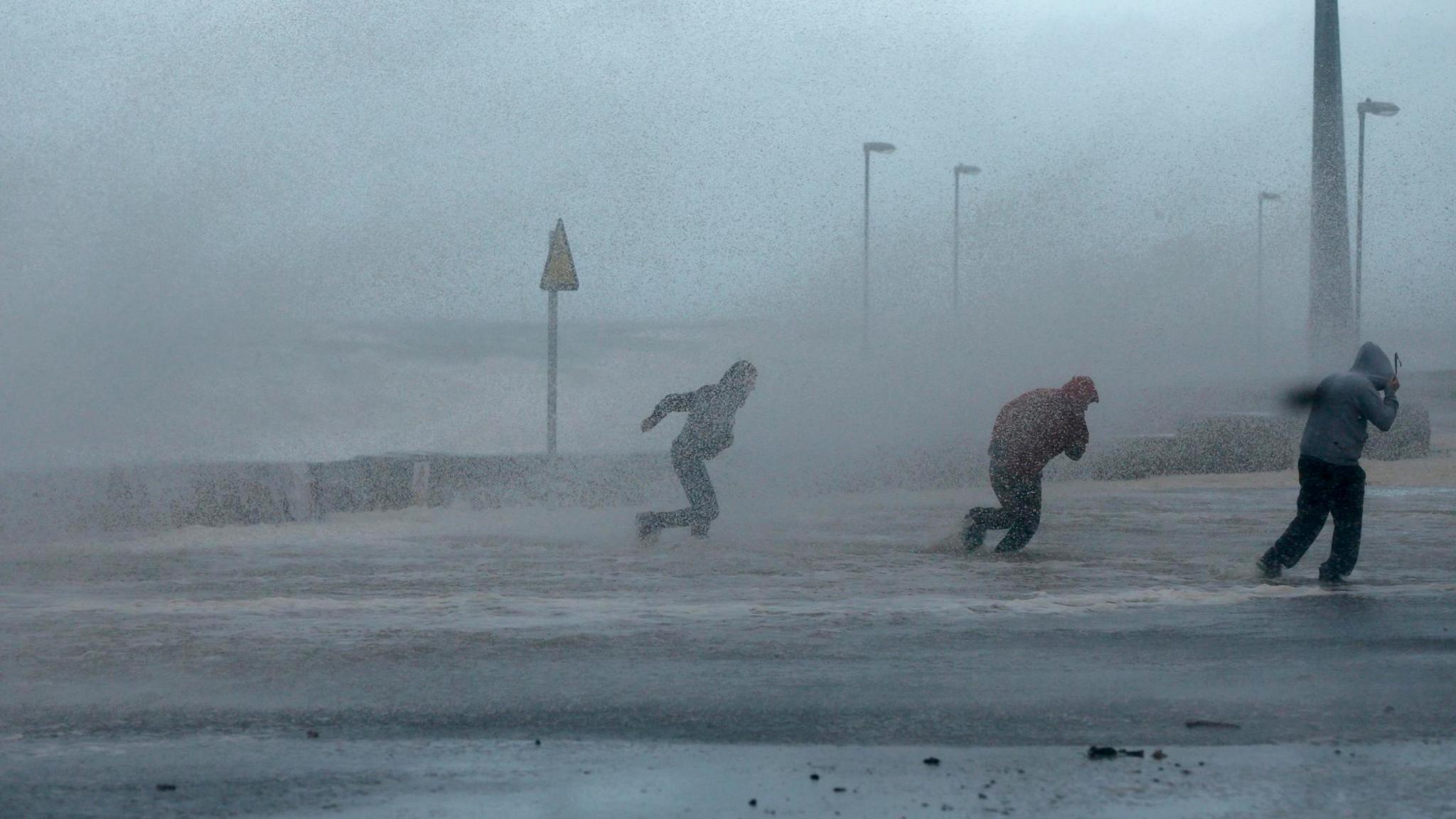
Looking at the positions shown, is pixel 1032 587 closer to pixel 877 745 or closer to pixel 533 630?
pixel 533 630

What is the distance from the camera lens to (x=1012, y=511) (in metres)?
11.6

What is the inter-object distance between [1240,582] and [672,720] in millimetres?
5435

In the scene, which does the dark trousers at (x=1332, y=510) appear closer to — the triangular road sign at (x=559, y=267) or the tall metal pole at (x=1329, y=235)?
the triangular road sign at (x=559, y=267)

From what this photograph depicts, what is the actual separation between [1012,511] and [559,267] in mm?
6959

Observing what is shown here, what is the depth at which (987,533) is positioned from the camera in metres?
13.2

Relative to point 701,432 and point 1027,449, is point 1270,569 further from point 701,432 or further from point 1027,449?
point 701,432

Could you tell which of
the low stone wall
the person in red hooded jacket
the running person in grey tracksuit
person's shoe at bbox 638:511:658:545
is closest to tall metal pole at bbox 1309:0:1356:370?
the low stone wall

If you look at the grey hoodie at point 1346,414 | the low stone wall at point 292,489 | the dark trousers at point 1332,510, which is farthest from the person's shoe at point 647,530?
the grey hoodie at point 1346,414

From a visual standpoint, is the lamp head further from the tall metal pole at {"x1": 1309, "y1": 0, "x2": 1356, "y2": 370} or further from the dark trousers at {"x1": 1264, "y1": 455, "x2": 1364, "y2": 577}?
the dark trousers at {"x1": 1264, "y1": 455, "x2": 1364, "y2": 577}

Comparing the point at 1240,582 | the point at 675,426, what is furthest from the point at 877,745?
the point at 675,426

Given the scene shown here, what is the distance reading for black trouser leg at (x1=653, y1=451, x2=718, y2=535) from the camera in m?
Answer: 12.5

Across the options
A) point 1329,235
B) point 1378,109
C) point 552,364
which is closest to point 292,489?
point 552,364

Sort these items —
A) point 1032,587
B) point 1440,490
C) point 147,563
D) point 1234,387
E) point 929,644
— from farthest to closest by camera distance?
point 1234,387 → point 1440,490 → point 147,563 → point 1032,587 → point 929,644

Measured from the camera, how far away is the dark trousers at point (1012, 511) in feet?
37.8
